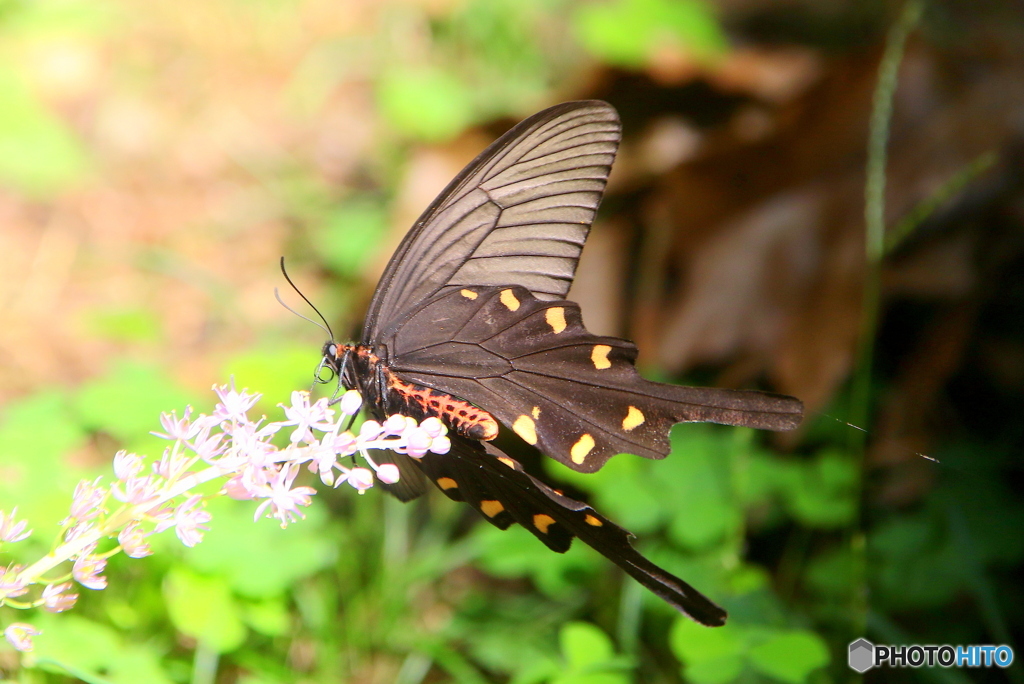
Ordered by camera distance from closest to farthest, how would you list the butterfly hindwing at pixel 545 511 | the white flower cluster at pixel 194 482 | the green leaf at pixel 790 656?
the white flower cluster at pixel 194 482 < the butterfly hindwing at pixel 545 511 < the green leaf at pixel 790 656

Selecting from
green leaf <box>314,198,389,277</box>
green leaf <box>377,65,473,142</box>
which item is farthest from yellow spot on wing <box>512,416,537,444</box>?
green leaf <box>377,65,473,142</box>

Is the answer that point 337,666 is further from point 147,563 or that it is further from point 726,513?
point 726,513

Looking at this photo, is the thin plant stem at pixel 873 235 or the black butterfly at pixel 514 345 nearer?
the black butterfly at pixel 514 345

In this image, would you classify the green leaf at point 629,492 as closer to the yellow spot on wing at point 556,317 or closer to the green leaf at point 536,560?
the green leaf at point 536,560

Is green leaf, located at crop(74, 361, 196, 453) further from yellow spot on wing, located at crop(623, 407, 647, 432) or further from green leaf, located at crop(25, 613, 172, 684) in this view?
yellow spot on wing, located at crop(623, 407, 647, 432)

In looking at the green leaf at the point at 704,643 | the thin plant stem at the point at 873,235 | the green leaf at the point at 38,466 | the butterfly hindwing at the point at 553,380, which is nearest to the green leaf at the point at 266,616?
the green leaf at the point at 38,466
